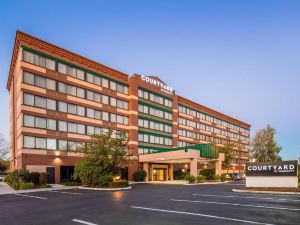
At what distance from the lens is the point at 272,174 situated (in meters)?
26.7

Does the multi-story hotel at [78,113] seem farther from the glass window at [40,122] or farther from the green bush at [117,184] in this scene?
the green bush at [117,184]

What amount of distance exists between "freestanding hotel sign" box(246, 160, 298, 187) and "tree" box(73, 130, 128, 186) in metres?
16.1

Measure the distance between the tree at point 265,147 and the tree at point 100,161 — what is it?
211 ft

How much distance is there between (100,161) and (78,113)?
1395 centimetres

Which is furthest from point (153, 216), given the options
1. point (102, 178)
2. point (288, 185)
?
point (102, 178)

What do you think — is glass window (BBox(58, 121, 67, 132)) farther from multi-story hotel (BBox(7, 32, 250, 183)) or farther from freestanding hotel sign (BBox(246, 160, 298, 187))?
freestanding hotel sign (BBox(246, 160, 298, 187))

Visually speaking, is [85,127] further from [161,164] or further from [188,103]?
[188,103]

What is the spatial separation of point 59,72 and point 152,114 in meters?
23.4

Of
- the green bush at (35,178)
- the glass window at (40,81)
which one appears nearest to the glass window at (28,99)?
the glass window at (40,81)

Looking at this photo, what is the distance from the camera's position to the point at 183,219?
39.8 feet

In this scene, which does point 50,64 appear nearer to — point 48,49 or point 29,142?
point 48,49

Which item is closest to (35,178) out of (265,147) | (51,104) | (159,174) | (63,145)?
(63,145)

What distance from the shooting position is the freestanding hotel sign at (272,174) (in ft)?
84.3

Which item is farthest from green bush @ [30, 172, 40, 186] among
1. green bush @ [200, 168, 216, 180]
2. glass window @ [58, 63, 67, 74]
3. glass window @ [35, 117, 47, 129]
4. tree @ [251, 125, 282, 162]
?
tree @ [251, 125, 282, 162]
